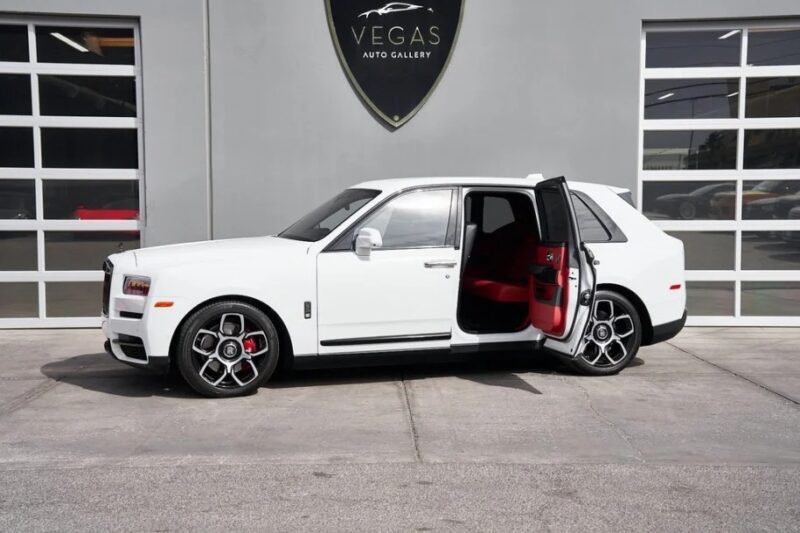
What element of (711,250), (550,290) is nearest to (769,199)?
(711,250)

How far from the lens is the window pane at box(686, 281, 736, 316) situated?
1000 cm

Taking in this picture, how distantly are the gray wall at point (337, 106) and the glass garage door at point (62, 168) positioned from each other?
426 millimetres

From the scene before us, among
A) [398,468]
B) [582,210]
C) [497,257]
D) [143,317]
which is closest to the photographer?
[398,468]

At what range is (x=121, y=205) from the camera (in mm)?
9828

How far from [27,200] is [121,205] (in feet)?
3.42

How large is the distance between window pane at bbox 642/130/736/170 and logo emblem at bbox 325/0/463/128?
2622 mm

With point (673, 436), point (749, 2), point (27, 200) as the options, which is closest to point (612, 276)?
point (673, 436)

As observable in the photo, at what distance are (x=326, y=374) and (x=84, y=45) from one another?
503cm

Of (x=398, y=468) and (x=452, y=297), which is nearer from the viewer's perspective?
(x=398, y=468)

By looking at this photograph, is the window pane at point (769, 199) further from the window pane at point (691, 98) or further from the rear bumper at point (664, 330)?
the rear bumper at point (664, 330)

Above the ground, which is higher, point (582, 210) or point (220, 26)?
point (220, 26)

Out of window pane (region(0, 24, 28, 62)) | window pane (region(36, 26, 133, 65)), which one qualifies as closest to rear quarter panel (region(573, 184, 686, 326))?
window pane (region(36, 26, 133, 65))

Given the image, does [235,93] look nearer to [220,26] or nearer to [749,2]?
[220,26]

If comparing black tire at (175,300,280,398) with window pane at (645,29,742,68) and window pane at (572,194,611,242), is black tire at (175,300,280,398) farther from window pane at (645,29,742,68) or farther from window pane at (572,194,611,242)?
window pane at (645,29,742,68)
